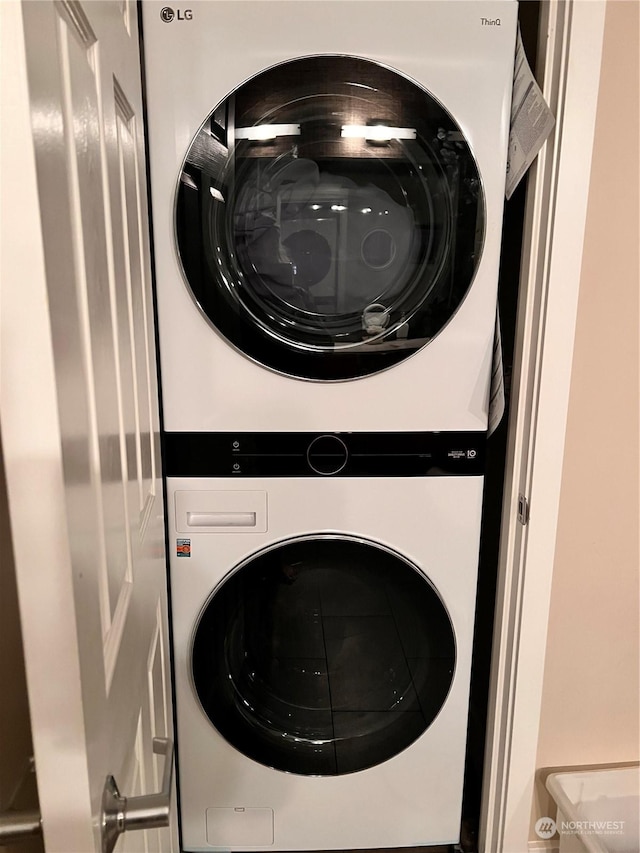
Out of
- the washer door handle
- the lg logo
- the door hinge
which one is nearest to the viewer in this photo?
the washer door handle

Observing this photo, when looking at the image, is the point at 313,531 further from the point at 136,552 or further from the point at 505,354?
the point at 505,354

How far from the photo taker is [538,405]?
1198mm

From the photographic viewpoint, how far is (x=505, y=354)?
1472mm

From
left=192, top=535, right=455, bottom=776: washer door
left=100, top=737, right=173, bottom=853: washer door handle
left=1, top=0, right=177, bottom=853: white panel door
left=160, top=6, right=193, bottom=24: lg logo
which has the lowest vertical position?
left=192, top=535, right=455, bottom=776: washer door

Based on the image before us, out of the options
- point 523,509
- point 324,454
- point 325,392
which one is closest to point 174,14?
point 325,392

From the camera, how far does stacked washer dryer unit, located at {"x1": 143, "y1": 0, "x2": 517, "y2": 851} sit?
110cm

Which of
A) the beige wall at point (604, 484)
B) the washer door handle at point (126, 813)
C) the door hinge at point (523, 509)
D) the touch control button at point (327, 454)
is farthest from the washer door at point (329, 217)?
the washer door handle at point (126, 813)

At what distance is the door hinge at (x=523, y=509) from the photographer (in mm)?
1242

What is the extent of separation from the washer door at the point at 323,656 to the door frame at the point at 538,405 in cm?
15

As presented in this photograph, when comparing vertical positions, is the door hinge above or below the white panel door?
below

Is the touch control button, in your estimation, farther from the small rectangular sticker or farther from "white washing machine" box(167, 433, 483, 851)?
the small rectangular sticker

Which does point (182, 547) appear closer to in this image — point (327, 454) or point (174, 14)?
point (327, 454)

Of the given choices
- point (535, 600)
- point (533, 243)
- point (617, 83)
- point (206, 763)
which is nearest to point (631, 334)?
point (533, 243)

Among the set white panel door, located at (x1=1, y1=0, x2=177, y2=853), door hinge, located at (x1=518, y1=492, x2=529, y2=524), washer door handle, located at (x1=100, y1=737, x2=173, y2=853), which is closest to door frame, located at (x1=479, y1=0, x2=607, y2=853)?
door hinge, located at (x1=518, y1=492, x2=529, y2=524)
